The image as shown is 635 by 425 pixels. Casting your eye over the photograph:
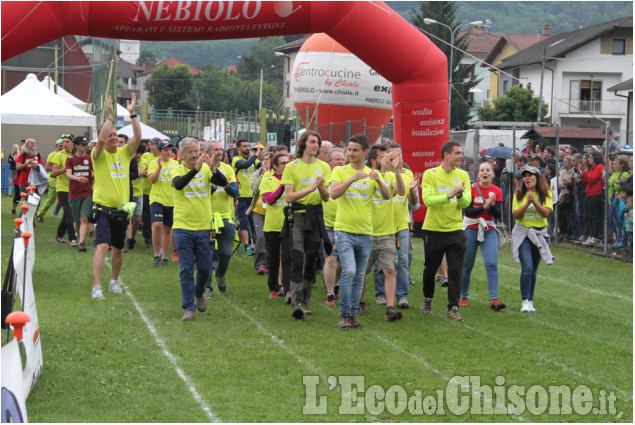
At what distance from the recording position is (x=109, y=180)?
10.5 m

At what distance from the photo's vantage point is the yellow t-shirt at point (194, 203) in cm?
964

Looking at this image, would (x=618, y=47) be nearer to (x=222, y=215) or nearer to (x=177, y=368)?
(x=222, y=215)

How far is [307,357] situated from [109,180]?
148 inches

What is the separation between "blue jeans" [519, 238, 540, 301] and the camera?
10.5 metres

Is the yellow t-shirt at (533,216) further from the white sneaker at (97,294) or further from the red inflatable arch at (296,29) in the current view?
the white sneaker at (97,294)

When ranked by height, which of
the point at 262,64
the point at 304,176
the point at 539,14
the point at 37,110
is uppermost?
the point at 539,14

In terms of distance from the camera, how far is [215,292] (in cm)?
1149

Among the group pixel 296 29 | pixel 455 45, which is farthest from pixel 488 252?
pixel 455 45

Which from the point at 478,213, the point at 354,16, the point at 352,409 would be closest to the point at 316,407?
the point at 352,409

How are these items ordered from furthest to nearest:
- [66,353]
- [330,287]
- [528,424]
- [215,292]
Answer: [215,292]
[330,287]
[66,353]
[528,424]

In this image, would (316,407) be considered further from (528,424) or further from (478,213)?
(478,213)

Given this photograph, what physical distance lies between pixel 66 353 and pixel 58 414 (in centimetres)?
178

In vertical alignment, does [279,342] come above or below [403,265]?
below

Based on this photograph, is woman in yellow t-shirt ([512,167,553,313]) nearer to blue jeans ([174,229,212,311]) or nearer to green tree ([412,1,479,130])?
blue jeans ([174,229,212,311])
